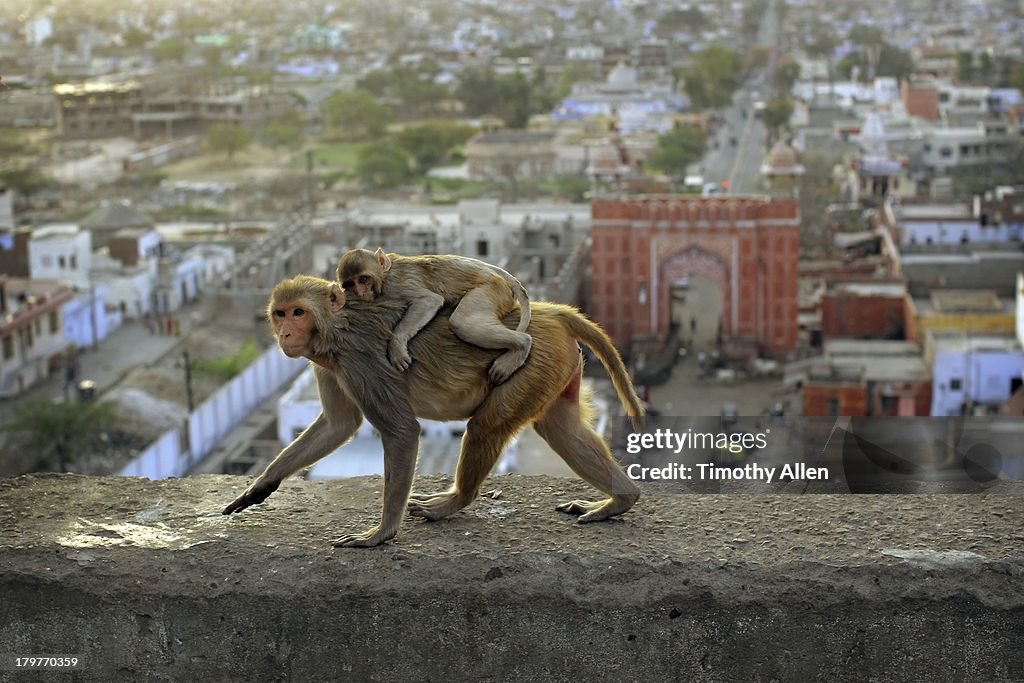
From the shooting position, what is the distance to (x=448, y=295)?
8.43 feet

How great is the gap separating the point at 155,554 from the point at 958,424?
4.30 ft

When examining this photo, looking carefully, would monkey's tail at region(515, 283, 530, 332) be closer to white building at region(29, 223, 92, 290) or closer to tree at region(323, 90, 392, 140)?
white building at region(29, 223, 92, 290)

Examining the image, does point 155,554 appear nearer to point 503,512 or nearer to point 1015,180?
point 503,512

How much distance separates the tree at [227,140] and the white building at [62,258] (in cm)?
1903

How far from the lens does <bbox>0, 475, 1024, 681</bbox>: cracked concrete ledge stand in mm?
2305

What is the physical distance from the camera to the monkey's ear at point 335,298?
253 centimetres

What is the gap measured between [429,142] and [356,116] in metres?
7.08

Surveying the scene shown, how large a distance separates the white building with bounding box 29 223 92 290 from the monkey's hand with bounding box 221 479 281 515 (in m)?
20.4

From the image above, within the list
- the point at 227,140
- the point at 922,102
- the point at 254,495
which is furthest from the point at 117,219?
the point at 254,495

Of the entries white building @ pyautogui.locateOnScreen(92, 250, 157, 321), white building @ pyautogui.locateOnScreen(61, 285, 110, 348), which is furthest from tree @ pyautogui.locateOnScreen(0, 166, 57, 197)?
white building @ pyautogui.locateOnScreen(61, 285, 110, 348)

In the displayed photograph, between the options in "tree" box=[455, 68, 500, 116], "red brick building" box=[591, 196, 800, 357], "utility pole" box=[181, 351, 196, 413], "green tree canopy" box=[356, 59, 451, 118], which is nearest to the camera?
"utility pole" box=[181, 351, 196, 413]

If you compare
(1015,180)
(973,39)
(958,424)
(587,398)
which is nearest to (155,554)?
(587,398)

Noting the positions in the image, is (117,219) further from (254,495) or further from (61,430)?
(254,495)

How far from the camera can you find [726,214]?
806 inches
